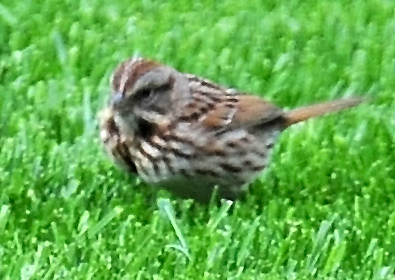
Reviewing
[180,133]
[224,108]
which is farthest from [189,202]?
[224,108]

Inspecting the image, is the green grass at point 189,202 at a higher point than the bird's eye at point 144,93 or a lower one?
lower

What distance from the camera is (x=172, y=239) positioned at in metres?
4.62

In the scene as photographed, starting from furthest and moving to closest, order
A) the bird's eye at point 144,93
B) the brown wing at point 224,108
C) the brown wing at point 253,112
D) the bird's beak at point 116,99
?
the brown wing at point 253,112 → the brown wing at point 224,108 → the bird's eye at point 144,93 → the bird's beak at point 116,99

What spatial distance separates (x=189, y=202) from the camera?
5094mm

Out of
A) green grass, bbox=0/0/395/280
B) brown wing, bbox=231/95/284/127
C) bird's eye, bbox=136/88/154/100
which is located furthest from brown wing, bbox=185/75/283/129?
green grass, bbox=0/0/395/280

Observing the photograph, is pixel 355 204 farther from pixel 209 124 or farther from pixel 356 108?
pixel 356 108

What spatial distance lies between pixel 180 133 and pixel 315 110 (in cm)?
89

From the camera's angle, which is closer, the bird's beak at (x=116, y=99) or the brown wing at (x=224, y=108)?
the bird's beak at (x=116, y=99)

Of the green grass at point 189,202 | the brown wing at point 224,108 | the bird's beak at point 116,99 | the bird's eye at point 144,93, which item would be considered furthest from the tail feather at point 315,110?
the bird's beak at point 116,99

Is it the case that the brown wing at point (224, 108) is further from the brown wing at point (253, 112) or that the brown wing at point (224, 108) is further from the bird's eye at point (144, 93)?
the bird's eye at point (144, 93)

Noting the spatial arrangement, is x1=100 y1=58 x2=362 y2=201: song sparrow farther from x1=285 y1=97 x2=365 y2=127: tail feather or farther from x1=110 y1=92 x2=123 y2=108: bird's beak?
x1=285 y1=97 x2=365 y2=127: tail feather

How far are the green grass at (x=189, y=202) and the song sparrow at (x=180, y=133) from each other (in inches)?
5.0

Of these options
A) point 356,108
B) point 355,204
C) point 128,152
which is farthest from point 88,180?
point 356,108

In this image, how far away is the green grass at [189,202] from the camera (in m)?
4.49
